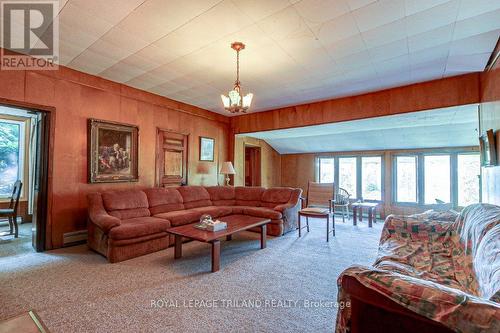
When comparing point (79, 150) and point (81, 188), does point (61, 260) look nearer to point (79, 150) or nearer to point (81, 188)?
point (81, 188)

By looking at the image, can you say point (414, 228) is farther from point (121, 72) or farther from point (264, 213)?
point (121, 72)

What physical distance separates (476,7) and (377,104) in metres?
2.24

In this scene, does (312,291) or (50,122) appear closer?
(312,291)

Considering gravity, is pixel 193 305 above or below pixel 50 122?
below

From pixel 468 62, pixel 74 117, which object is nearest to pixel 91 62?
pixel 74 117

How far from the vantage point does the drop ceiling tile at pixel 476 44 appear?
101 inches

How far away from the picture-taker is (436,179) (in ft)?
19.4

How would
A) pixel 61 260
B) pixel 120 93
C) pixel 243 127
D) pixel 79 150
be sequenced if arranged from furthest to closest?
pixel 243 127, pixel 120 93, pixel 79 150, pixel 61 260

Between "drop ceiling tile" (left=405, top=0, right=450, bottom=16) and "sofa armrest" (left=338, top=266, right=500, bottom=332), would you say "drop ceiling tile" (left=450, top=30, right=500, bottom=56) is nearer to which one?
"drop ceiling tile" (left=405, top=0, right=450, bottom=16)

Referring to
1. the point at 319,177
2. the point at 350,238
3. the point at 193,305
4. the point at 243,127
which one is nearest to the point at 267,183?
the point at 319,177

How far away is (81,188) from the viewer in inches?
149

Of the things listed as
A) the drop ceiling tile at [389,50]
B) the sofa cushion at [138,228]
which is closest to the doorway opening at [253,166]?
the sofa cushion at [138,228]

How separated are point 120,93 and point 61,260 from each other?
2.75 metres

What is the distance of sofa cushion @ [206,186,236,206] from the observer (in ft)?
17.5
